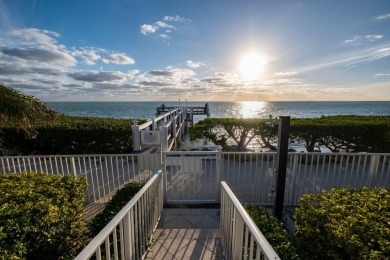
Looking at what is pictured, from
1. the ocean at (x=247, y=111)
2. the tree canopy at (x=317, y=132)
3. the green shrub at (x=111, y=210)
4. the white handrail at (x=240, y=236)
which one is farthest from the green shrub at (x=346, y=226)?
the ocean at (x=247, y=111)

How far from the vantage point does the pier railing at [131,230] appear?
5.56ft

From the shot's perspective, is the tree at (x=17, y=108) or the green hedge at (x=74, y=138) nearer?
the tree at (x=17, y=108)

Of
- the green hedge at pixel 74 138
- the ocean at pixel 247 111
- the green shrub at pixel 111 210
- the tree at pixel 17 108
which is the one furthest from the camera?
the ocean at pixel 247 111

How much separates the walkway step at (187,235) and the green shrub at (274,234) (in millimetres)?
833

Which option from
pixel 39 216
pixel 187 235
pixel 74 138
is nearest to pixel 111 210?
pixel 39 216

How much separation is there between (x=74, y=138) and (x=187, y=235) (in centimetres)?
774

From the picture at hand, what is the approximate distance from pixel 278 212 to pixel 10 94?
591cm

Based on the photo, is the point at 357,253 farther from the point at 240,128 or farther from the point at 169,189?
the point at 240,128

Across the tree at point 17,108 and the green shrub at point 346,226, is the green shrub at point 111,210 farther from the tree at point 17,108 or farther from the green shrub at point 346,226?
the green shrub at point 346,226

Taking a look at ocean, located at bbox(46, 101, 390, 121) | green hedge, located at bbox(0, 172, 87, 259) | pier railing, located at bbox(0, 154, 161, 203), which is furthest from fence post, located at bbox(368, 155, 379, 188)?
ocean, located at bbox(46, 101, 390, 121)

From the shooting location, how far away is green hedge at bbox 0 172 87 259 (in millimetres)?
2186

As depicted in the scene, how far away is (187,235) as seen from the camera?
12.3ft

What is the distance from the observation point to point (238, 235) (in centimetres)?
239

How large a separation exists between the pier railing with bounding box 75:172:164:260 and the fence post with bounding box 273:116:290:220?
2.43 m
